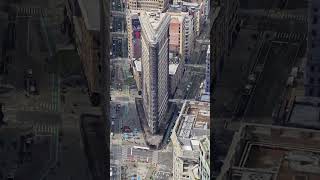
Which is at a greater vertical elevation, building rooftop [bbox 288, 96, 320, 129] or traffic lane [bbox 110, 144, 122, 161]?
building rooftop [bbox 288, 96, 320, 129]

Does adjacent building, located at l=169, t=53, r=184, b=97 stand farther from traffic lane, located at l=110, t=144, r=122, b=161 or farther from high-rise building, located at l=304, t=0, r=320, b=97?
high-rise building, located at l=304, t=0, r=320, b=97

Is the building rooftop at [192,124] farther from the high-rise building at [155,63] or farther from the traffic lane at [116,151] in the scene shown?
the traffic lane at [116,151]

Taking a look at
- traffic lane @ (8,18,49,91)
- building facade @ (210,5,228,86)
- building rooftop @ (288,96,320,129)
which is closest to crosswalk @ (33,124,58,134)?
traffic lane @ (8,18,49,91)

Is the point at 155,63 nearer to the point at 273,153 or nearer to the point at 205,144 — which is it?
the point at 205,144

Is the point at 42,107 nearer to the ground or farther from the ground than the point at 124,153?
farther from the ground

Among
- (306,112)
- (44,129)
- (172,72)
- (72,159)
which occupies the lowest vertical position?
(72,159)

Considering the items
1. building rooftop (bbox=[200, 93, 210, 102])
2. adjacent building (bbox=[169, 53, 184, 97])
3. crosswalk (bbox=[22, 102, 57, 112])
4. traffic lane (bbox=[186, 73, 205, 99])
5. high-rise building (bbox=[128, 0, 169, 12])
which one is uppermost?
high-rise building (bbox=[128, 0, 169, 12])

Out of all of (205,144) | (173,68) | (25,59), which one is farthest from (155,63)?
(25,59)
